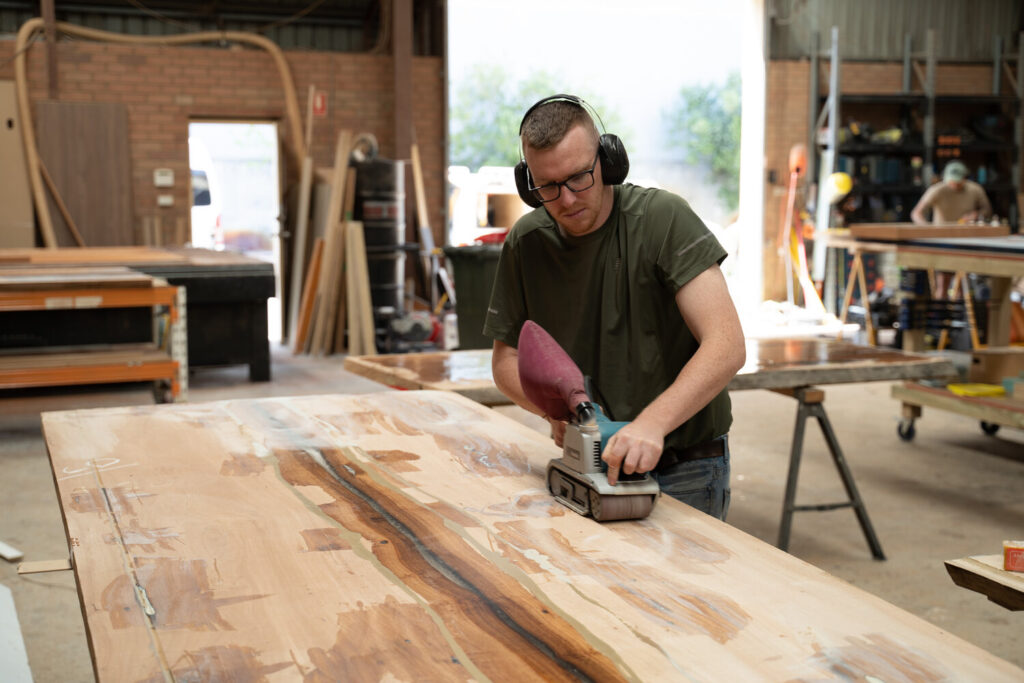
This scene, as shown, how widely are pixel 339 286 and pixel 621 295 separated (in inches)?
302

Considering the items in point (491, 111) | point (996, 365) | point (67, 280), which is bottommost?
point (996, 365)

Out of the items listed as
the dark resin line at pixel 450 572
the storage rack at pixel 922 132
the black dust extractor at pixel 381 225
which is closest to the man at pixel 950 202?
the storage rack at pixel 922 132

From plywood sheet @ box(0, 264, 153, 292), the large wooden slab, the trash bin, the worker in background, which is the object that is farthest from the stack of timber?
the worker in background

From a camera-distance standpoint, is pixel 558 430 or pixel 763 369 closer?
pixel 558 430

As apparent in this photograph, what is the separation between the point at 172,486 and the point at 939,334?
Answer: 841 centimetres

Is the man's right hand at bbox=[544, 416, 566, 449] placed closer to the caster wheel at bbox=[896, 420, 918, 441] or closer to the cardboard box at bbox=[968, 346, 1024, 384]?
the cardboard box at bbox=[968, 346, 1024, 384]

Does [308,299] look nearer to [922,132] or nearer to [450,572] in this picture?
[922,132]

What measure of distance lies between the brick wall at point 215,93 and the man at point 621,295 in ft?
28.6

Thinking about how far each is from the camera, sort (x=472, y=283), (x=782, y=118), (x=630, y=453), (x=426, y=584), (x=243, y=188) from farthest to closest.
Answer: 1. (x=243, y=188)
2. (x=782, y=118)
3. (x=472, y=283)
4. (x=630, y=453)
5. (x=426, y=584)

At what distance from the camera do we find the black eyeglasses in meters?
2.01

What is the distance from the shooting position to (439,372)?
3789 millimetres

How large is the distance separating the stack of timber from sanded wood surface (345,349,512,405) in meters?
5.09

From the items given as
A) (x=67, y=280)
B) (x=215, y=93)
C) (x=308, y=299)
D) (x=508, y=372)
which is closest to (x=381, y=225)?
(x=308, y=299)

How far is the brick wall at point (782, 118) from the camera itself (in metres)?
12.2
